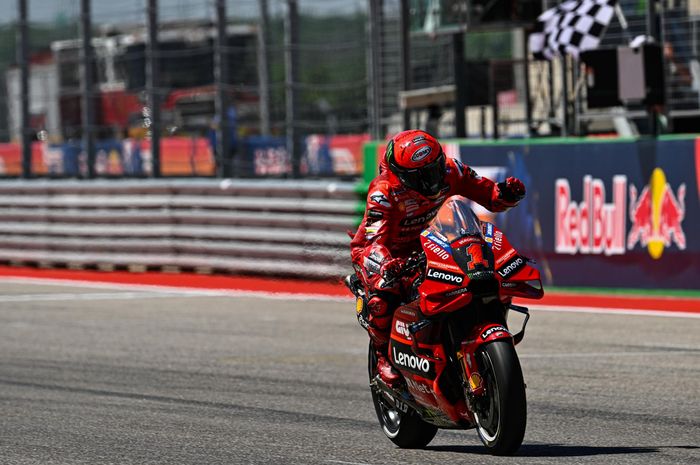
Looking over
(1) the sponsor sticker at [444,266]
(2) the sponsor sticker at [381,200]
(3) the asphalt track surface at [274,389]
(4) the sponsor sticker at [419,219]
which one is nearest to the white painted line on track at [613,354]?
(3) the asphalt track surface at [274,389]

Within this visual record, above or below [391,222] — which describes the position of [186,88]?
above

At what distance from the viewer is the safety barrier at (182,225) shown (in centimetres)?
1822

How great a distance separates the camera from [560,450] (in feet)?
23.3

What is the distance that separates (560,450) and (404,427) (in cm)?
77

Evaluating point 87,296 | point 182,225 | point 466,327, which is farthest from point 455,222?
point 182,225

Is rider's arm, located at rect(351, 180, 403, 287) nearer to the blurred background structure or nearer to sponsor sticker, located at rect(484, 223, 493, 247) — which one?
sponsor sticker, located at rect(484, 223, 493, 247)

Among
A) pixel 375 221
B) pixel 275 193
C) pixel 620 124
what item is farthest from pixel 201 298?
pixel 375 221

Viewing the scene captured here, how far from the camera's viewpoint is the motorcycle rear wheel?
736cm

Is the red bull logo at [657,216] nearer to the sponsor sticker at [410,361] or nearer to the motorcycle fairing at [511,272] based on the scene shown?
the sponsor sticker at [410,361]

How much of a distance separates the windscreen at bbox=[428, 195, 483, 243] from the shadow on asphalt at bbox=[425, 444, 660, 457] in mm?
1106

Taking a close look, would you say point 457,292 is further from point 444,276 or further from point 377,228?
point 377,228

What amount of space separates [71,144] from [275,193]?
4587 millimetres

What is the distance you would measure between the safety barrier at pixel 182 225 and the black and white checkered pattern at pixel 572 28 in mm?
2784

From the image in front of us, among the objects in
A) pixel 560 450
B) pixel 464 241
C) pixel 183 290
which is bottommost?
pixel 183 290
